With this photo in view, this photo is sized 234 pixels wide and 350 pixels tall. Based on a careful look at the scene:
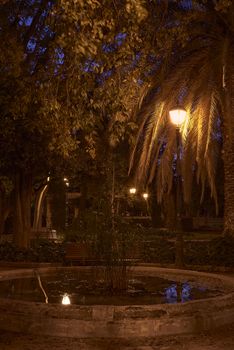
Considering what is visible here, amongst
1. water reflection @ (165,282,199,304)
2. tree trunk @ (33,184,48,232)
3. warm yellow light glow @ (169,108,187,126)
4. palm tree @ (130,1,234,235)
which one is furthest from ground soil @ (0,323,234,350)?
tree trunk @ (33,184,48,232)

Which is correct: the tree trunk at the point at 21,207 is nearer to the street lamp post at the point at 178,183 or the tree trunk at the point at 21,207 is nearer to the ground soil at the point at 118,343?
the street lamp post at the point at 178,183

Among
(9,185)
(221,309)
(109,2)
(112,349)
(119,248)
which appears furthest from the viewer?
(9,185)

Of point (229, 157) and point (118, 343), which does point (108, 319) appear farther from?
point (229, 157)

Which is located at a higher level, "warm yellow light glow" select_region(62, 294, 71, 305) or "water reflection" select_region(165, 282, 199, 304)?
"water reflection" select_region(165, 282, 199, 304)

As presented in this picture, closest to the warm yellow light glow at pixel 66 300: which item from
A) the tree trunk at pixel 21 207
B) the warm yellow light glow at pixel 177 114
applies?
the warm yellow light glow at pixel 177 114

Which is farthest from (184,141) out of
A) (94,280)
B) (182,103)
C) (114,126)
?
(94,280)

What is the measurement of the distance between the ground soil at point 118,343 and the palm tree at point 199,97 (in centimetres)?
858

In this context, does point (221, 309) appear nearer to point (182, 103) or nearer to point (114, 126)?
Answer: point (114, 126)

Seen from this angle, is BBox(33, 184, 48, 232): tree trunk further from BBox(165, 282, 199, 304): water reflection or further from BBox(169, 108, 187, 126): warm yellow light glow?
BBox(165, 282, 199, 304): water reflection

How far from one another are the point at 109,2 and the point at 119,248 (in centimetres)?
444

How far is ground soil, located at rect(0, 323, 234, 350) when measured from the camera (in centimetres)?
762

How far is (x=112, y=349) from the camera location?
7547 mm

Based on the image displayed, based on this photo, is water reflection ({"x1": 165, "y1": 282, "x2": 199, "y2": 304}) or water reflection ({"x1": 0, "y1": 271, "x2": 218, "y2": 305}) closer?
water reflection ({"x1": 0, "y1": 271, "x2": 218, "y2": 305})

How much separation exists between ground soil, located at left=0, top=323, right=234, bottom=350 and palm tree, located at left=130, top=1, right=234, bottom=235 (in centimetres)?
858
